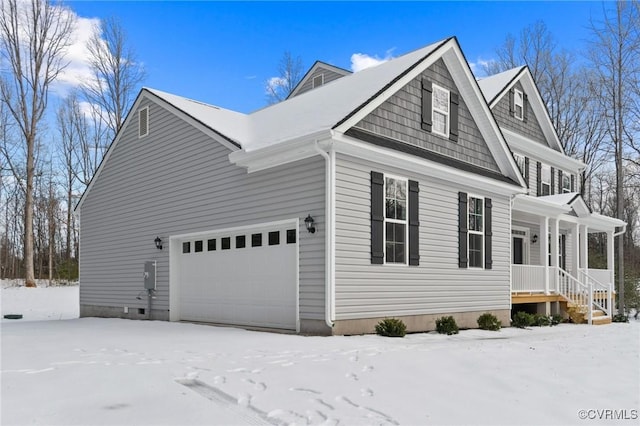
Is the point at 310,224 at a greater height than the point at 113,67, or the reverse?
the point at 113,67


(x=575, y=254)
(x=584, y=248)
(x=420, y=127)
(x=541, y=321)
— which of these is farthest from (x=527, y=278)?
(x=420, y=127)

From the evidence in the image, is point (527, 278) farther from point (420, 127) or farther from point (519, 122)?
point (519, 122)

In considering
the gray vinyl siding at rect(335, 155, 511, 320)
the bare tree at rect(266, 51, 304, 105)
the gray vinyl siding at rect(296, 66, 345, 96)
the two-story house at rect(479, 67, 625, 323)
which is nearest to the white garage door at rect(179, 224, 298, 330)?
the gray vinyl siding at rect(335, 155, 511, 320)

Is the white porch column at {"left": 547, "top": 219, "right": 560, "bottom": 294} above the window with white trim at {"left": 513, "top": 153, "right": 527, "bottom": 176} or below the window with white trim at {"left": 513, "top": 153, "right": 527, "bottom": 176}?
below

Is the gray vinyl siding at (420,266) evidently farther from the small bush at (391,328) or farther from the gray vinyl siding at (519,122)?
the gray vinyl siding at (519,122)

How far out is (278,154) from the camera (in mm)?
10492

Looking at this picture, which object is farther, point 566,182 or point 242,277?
point 566,182

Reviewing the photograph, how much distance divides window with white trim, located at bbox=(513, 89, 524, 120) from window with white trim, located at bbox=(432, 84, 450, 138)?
758cm

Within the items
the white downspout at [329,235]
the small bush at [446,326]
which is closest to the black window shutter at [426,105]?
the white downspout at [329,235]

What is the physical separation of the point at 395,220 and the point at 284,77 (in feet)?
80.3

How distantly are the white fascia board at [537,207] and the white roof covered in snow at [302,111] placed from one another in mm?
5114

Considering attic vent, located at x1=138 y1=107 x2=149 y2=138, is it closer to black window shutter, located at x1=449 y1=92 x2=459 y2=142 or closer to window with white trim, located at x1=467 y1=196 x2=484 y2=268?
black window shutter, located at x1=449 y1=92 x2=459 y2=142

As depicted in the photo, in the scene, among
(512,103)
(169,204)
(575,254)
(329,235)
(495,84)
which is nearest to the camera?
(329,235)

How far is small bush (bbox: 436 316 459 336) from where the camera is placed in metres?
11.5
